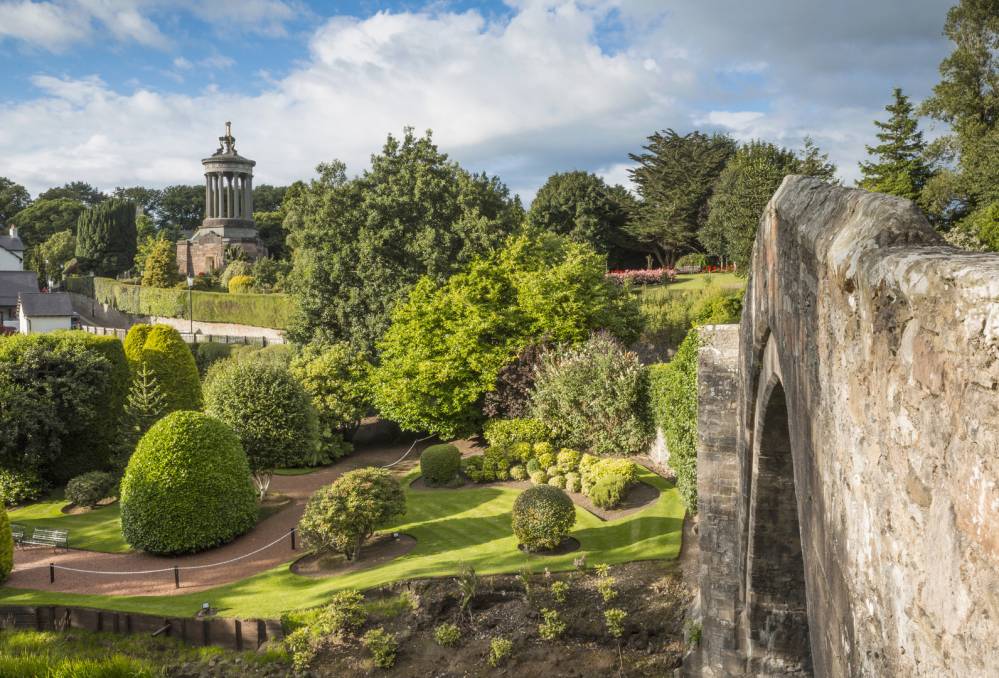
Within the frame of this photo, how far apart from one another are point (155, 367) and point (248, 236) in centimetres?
4439

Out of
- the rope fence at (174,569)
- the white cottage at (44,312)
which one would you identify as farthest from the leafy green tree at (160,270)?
the rope fence at (174,569)

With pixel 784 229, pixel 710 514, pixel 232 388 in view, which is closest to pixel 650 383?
pixel 710 514

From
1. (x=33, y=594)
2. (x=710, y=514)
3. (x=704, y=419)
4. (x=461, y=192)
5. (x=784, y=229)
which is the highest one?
(x=461, y=192)

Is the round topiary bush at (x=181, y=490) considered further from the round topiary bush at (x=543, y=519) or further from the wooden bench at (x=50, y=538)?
the round topiary bush at (x=543, y=519)

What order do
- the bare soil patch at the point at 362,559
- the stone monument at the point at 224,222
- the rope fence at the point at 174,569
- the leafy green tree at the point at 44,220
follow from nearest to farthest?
1. the bare soil patch at the point at 362,559
2. the rope fence at the point at 174,569
3. the stone monument at the point at 224,222
4. the leafy green tree at the point at 44,220

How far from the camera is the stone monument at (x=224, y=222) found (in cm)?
Result: 6031

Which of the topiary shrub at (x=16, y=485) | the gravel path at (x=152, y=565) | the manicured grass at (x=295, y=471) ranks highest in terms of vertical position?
the topiary shrub at (x=16, y=485)

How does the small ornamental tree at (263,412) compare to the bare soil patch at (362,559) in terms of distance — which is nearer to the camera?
the bare soil patch at (362,559)

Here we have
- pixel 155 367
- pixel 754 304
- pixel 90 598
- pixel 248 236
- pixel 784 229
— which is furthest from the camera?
pixel 248 236

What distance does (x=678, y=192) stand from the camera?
4688 centimetres

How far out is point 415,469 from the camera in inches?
847

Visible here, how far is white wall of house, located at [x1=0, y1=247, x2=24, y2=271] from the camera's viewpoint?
6256 centimetres

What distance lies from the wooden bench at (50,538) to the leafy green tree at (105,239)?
5972cm

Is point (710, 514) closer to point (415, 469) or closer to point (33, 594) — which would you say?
point (33, 594)
